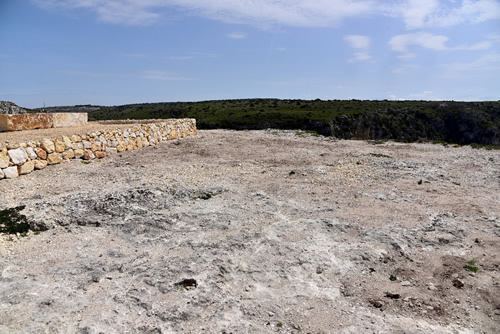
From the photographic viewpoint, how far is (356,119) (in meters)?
46.0

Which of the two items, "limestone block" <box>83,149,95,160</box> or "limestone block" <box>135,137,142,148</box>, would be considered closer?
"limestone block" <box>83,149,95,160</box>

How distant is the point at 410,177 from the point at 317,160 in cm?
401

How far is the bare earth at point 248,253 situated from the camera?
516cm

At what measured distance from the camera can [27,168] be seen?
38.6 feet

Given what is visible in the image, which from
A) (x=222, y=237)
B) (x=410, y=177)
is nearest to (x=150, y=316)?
(x=222, y=237)

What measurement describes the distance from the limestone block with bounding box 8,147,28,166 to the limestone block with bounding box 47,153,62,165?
41.4 inches

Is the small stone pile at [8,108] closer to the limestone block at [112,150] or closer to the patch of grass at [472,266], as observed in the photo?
the limestone block at [112,150]

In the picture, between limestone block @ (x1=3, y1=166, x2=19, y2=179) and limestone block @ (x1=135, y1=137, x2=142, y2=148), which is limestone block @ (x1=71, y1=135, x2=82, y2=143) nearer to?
limestone block @ (x1=3, y1=166, x2=19, y2=179)

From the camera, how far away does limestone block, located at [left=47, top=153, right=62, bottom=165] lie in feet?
42.0

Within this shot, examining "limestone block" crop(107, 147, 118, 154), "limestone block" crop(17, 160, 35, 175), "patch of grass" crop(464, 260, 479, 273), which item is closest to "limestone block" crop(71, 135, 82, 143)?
Result: "limestone block" crop(107, 147, 118, 154)

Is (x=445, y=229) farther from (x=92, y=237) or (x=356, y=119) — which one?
(x=356, y=119)

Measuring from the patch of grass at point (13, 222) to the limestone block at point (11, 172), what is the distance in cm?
310

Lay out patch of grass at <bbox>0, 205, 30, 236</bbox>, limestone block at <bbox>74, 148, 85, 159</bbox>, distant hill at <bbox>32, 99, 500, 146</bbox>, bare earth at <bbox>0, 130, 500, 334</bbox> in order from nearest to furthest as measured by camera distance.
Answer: bare earth at <bbox>0, 130, 500, 334</bbox>, patch of grass at <bbox>0, 205, 30, 236</bbox>, limestone block at <bbox>74, 148, 85, 159</bbox>, distant hill at <bbox>32, 99, 500, 146</bbox>

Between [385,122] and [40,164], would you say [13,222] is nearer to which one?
[40,164]
